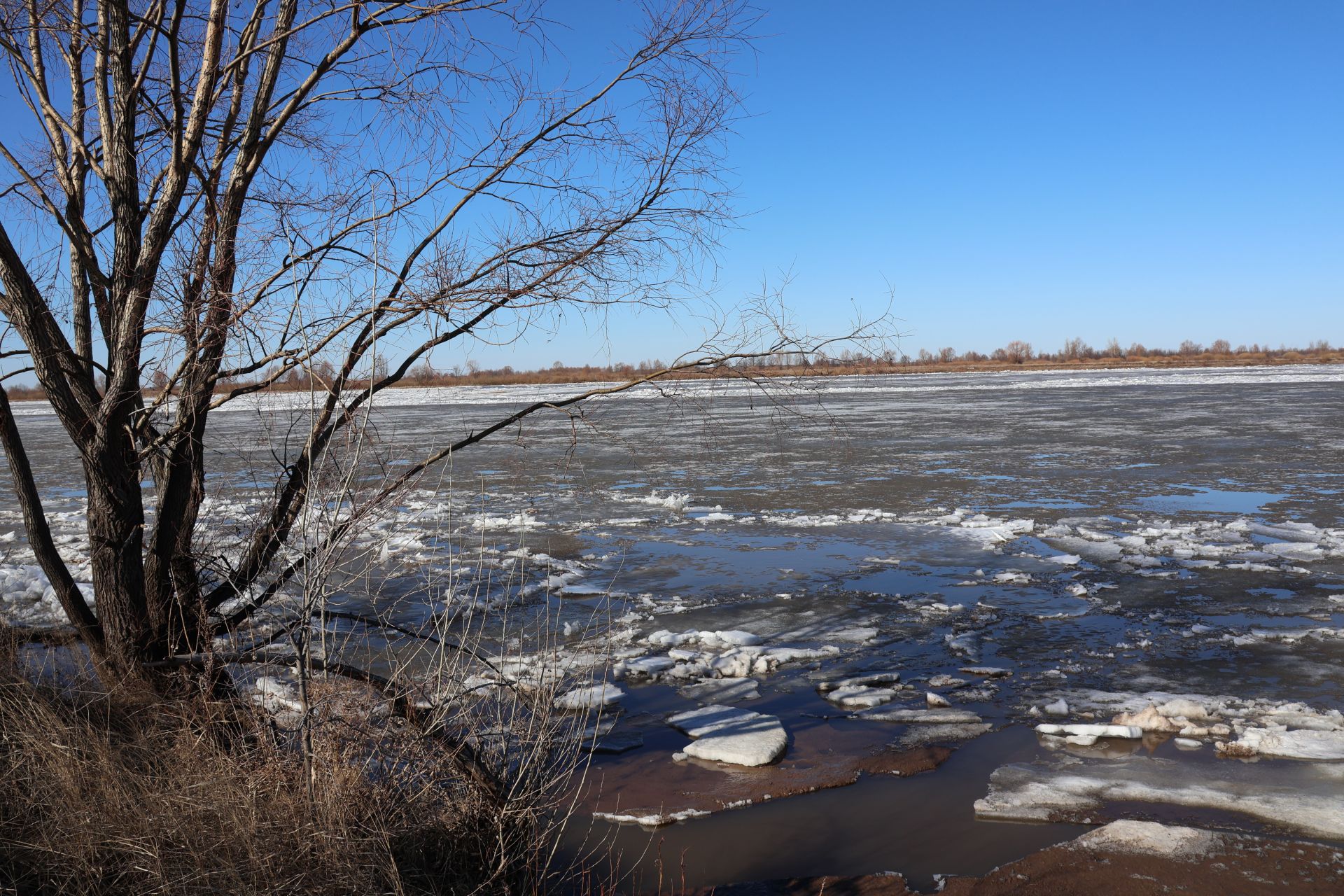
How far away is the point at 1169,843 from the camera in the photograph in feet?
14.3

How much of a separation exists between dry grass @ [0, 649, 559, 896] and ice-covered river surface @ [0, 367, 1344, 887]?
2.44 ft

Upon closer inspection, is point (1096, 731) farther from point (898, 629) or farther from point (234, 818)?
point (234, 818)

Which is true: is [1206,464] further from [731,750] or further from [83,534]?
[83,534]

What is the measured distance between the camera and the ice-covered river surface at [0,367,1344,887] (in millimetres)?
4746

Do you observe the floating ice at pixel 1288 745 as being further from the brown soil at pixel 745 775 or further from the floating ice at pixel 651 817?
the floating ice at pixel 651 817

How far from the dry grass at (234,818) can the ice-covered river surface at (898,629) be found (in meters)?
0.74

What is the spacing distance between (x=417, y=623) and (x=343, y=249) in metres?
4.06

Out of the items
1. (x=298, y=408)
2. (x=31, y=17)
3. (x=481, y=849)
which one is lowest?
(x=481, y=849)

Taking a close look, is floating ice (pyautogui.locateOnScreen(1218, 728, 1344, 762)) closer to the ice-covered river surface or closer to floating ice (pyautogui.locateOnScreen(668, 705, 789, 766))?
the ice-covered river surface

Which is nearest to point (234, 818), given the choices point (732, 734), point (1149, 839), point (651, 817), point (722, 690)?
point (651, 817)

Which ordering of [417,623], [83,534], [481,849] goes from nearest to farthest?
[481,849]
[417,623]
[83,534]

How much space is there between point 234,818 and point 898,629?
5289 mm

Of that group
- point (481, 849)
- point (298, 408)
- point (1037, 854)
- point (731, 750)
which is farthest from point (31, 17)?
point (1037, 854)

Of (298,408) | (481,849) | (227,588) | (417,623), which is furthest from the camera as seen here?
(417,623)
